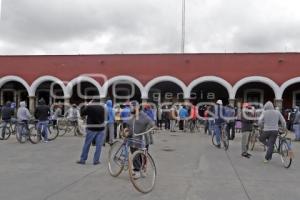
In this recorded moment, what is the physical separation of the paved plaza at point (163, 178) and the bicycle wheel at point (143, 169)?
17cm

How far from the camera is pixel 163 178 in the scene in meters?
8.81

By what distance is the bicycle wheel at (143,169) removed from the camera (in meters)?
7.60

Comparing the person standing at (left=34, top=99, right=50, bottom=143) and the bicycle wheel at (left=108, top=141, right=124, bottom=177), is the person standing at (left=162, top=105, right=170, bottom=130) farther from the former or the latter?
the bicycle wheel at (left=108, top=141, right=124, bottom=177)

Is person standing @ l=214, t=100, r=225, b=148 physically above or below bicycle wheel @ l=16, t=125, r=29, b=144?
above

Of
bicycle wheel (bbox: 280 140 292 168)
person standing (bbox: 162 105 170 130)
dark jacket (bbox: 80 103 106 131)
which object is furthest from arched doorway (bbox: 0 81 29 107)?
bicycle wheel (bbox: 280 140 292 168)

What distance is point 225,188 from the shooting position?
314 inches

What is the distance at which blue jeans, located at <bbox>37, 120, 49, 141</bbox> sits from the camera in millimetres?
15617

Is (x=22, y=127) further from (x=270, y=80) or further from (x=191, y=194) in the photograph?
(x=270, y=80)

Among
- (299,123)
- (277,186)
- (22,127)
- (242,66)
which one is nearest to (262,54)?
(242,66)

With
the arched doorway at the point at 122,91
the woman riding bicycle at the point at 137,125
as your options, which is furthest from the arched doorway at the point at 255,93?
the woman riding bicycle at the point at 137,125

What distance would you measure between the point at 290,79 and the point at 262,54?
8.48 feet

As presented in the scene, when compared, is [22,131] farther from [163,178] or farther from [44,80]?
[44,80]

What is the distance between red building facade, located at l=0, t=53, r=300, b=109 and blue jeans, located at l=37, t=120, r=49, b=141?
47.2 feet

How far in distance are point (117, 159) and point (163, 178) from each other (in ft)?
3.49
